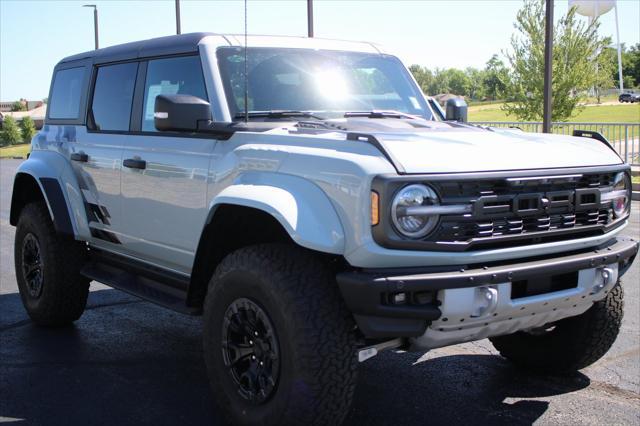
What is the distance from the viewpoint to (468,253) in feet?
10.6

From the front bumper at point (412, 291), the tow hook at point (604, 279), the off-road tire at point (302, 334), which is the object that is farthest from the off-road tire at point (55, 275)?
the tow hook at point (604, 279)

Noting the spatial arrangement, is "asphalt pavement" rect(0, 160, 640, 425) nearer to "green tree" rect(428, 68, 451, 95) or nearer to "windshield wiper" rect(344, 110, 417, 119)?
"windshield wiper" rect(344, 110, 417, 119)

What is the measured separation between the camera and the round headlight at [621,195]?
390 centimetres

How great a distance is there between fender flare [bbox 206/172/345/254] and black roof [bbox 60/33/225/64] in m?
1.29

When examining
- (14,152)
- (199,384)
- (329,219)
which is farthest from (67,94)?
(14,152)

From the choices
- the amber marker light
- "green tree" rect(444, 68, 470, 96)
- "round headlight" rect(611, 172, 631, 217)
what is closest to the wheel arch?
the amber marker light

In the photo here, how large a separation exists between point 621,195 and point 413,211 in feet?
4.72

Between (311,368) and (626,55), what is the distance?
14453cm

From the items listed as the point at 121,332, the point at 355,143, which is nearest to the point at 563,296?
the point at 355,143

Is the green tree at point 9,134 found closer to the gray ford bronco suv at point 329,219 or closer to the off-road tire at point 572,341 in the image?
the gray ford bronco suv at point 329,219

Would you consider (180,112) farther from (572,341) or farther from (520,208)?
(572,341)

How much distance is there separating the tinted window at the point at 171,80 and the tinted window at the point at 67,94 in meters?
1.02

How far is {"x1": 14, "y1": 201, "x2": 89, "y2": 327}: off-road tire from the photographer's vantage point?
18.0 feet

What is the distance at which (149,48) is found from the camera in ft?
16.2
